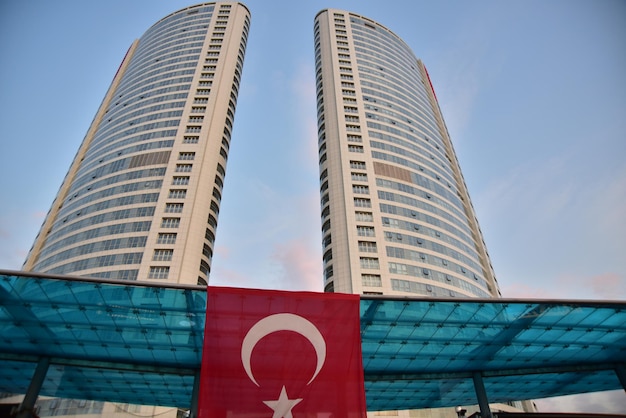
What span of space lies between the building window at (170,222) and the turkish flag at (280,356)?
45.5 meters

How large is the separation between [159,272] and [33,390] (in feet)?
118

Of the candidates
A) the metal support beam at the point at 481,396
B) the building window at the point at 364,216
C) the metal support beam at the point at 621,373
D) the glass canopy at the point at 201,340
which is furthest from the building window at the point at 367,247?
the metal support beam at the point at 621,373

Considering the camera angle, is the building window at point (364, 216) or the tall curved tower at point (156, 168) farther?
the building window at point (364, 216)

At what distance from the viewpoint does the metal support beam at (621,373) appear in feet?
70.7

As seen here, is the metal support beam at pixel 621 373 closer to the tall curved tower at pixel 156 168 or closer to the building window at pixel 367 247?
the building window at pixel 367 247

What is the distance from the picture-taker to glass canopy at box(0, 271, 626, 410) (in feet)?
55.5

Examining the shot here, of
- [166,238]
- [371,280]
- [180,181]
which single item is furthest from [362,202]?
[166,238]

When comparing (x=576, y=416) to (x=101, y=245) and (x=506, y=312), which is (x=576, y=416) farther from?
(x=101, y=245)

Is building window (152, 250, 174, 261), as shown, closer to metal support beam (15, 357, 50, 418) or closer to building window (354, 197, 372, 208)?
building window (354, 197, 372, 208)

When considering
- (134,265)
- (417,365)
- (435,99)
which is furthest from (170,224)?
(435,99)

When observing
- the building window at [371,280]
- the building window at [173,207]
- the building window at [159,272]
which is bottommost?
the building window at [371,280]

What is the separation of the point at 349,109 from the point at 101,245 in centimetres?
4473

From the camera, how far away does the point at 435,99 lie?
98.9 m

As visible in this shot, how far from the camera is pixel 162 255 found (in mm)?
55406
